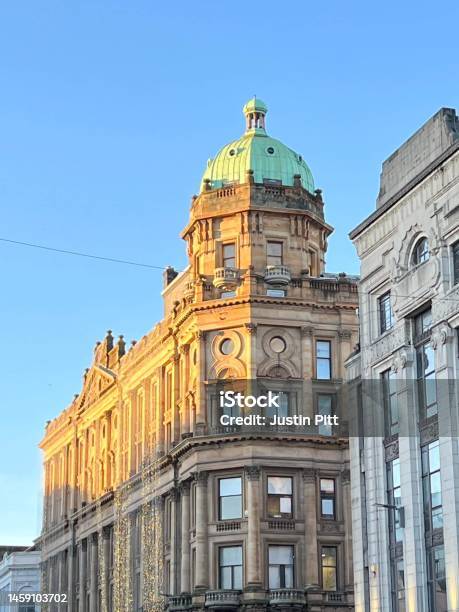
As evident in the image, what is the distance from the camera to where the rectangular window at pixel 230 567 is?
7644 centimetres

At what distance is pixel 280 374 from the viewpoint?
80.4 m

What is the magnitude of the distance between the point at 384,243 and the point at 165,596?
3497 cm

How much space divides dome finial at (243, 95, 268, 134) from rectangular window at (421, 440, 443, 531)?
137 ft

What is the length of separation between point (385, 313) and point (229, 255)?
29.3m

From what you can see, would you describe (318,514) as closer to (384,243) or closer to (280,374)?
(280,374)

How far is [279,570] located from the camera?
3009 inches

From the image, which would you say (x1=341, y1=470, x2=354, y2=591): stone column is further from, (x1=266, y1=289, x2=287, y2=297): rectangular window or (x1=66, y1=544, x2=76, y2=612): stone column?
(x1=66, y1=544, x2=76, y2=612): stone column

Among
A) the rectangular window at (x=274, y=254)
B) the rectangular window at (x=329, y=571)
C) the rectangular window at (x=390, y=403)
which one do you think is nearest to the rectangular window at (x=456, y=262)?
the rectangular window at (x=390, y=403)

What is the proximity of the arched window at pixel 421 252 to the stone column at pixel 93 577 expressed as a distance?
5305 cm

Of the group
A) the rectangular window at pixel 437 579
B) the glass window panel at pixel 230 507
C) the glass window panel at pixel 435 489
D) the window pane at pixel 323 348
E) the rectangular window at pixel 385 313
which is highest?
the window pane at pixel 323 348

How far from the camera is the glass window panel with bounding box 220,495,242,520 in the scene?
77438 millimetres

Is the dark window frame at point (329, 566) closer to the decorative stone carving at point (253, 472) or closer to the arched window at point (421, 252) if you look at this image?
the decorative stone carving at point (253, 472)

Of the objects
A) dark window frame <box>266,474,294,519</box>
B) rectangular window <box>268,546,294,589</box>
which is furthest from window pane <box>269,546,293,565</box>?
dark window frame <box>266,474,294,519</box>

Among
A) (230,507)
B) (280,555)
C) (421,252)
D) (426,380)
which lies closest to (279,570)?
(280,555)
